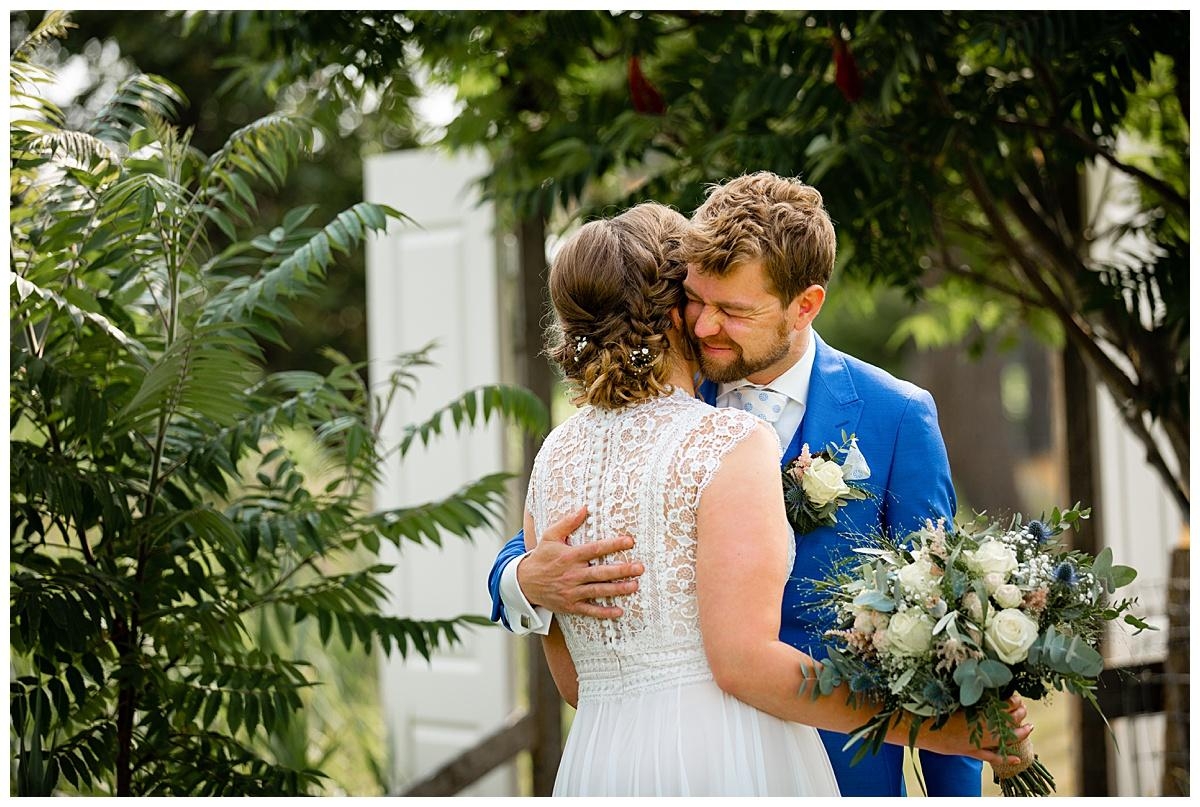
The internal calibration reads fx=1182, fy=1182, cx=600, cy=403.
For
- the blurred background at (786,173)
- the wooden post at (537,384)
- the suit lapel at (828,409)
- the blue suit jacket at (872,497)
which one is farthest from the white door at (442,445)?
the suit lapel at (828,409)

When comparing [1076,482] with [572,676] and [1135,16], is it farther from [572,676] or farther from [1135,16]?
[572,676]

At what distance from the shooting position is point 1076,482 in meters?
5.20

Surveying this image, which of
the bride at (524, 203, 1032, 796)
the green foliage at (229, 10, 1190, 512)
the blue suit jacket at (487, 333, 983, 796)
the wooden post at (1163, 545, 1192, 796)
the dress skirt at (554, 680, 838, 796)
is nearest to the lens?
the bride at (524, 203, 1032, 796)

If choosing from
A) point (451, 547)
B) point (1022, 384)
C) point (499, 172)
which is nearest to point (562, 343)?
point (499, 172)

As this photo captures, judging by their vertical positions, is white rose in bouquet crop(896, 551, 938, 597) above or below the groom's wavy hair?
below

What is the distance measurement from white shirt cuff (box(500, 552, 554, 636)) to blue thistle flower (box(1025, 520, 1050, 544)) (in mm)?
962

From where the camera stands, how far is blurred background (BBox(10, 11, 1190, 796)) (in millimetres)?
3758

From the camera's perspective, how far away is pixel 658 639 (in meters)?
2.30

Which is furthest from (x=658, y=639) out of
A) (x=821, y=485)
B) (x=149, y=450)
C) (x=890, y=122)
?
(x=890, y=122)

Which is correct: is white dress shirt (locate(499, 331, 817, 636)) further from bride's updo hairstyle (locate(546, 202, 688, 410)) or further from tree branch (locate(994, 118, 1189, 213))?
tree branch (locate(994, 118, 1189, 213))

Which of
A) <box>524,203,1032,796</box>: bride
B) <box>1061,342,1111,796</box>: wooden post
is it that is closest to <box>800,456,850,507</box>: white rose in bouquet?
<box>524,203,1032,796</box>: bride

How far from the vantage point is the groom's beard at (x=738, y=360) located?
2.42m

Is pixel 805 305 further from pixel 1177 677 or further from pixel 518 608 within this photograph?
pixel 1177 677

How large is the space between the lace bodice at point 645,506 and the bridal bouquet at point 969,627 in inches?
11.5
